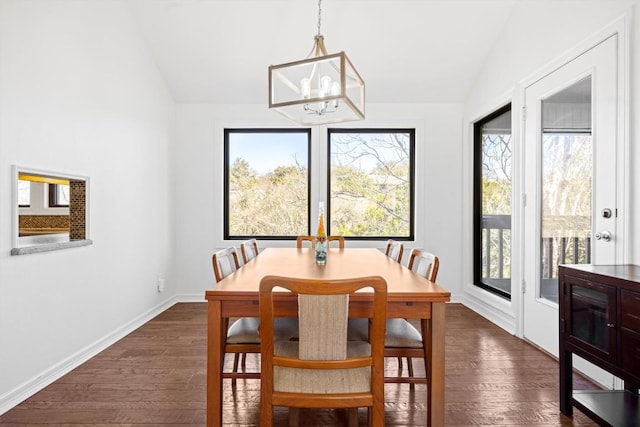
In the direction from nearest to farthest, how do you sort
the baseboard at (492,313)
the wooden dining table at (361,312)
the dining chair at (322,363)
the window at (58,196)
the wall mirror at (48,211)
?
1. the dining chair at (322,363)
2. the wooden dining table at (361,312)
3. the wall mirror at (48,211)
4. the window at (58,196)
5. the baseboard at (492,313)

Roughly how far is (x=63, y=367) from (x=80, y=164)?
4.52 feet

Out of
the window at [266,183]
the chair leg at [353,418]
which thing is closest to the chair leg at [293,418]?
the chair leg at [353,418]

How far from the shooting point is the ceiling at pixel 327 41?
346 centimetres

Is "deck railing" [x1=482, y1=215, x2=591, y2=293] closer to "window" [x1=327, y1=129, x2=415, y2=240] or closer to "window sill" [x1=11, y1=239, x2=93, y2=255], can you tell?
"window" [x1=327, y1=129, x2=415, y2=240]

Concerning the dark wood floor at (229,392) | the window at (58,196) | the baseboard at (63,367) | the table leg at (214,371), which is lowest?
the dark wood floor at (229,392)

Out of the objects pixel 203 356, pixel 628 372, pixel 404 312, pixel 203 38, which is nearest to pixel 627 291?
pixel 628 372

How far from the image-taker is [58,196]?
2.58m

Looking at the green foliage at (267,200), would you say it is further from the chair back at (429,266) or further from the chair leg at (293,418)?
the chair leg at (293,418)

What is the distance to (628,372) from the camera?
1621 mm

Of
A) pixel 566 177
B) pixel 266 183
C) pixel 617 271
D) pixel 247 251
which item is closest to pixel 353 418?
pixel 247 251

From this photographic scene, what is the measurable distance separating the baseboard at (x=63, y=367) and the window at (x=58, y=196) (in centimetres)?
104

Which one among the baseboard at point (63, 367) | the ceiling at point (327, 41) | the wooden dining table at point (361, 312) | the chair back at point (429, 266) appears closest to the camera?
the wooden dining table at point (361, 312)

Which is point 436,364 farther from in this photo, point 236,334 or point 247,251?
point 247,251

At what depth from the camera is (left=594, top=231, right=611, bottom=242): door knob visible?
2201 millimetres
